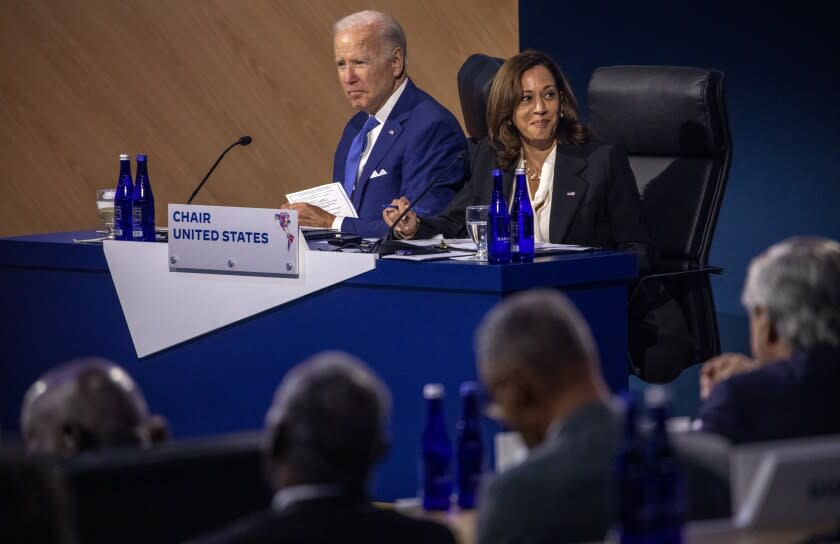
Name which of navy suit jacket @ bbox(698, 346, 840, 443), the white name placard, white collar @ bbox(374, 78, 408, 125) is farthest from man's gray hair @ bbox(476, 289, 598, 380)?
white collar @ bbox(374, 78, 408, 125)

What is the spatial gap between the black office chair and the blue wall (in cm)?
173

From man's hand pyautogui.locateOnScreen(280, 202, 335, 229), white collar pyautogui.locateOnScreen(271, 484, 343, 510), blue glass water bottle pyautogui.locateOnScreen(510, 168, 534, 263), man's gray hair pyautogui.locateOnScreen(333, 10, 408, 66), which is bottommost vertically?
white collar pyautogui.locateOnScreen(271, 484, 343, 510)

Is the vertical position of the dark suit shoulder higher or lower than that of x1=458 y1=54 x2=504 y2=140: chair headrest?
lower

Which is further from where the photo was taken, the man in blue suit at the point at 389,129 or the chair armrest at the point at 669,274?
the man in blue suit at the point at 389,129

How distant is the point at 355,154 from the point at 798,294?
280 cm

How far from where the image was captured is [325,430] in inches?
66.7

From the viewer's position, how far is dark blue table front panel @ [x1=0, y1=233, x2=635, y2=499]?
3695 millimetres

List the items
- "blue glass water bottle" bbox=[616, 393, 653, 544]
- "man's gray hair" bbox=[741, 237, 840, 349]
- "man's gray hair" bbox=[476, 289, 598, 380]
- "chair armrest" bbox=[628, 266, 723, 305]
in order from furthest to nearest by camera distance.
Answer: "chair armrest" bbox=[628, 266, 723, 305]
"man's gray hair" bbox=[741, 237, 840, 349]
"man's gray hair" bbox=[476, 289, 598, 380]
"blue glass water bottle" bbox=[616, 393, 653, 544]

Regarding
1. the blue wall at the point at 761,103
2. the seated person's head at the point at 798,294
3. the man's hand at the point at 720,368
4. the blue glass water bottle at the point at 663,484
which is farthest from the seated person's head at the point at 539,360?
the blue wall at the point at 761,103

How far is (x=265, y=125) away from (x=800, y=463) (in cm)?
539

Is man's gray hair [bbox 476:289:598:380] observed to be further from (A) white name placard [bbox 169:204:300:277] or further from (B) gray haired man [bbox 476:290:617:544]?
(A) white name placard [bbox 169:204:300:277]

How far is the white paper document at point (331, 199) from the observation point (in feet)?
14.3

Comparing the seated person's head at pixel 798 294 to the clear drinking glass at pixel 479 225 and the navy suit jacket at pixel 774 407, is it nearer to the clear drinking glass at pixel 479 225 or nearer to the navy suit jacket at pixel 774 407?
the navy suit jacket at pixel 774 407

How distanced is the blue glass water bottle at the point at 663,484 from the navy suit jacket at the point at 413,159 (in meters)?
2.84
